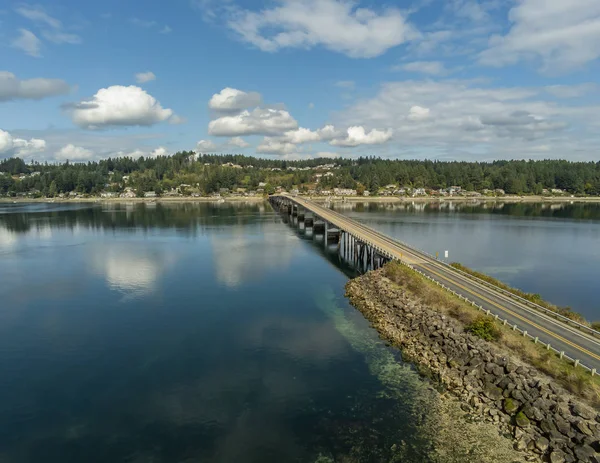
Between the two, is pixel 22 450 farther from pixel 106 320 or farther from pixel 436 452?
pixel 436 452

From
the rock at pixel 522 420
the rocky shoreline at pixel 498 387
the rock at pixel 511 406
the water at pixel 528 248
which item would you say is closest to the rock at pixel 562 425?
the rocky shoreline at pixel 498 387

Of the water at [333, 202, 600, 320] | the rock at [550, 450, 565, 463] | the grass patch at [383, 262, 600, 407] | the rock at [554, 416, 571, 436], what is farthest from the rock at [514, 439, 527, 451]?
the water at [333, 202, 600, 320]

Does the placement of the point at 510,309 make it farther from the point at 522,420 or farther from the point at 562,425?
the point at 562,425

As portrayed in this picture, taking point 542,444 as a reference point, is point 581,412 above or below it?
above

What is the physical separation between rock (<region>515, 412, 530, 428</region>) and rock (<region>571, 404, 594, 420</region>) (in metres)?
2.75

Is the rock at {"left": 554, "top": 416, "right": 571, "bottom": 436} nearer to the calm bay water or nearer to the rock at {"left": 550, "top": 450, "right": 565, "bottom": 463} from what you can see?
the rock at {"left": 550, "top": 450, "right": 565, "bottom": 463}

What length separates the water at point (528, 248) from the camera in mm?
55219

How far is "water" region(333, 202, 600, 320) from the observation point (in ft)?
181

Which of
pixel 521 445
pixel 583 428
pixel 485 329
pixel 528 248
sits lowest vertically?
pixel 521 445

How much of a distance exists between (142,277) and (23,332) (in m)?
22.3

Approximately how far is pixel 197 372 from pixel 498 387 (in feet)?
76.9

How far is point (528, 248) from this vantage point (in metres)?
83.7

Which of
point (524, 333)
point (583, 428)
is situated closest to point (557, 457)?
point (583, 428)

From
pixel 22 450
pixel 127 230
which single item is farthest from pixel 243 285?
pixel 127 230
